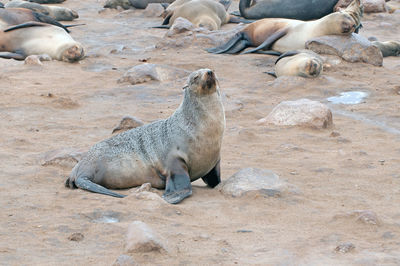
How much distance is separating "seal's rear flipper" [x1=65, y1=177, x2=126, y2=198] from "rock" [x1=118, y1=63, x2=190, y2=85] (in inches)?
145

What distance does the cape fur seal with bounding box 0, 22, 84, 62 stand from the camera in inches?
367

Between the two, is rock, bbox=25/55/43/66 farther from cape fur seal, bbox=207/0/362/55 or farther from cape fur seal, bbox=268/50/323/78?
cape fur seal, bbox=268/50/323/78

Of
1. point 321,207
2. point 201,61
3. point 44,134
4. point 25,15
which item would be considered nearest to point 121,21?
point 25,15

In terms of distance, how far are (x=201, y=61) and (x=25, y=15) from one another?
3.36 m

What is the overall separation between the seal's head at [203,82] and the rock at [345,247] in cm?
164

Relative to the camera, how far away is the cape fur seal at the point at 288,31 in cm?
938

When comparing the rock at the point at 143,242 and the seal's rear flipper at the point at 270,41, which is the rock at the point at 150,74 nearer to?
the seal's rear flipper at the point at 270,41

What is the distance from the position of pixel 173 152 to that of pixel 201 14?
26.0 feet

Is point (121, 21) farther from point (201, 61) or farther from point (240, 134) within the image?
point (240, 134)

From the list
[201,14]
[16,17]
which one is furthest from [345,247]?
[201,14]

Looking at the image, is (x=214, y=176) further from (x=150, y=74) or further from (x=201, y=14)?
(x=201, y=14)

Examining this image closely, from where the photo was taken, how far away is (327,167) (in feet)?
16.2

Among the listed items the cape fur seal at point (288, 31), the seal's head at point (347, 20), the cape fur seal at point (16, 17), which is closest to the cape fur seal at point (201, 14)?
the cape fur seal at point (288, 31)

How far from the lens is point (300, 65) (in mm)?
8164
